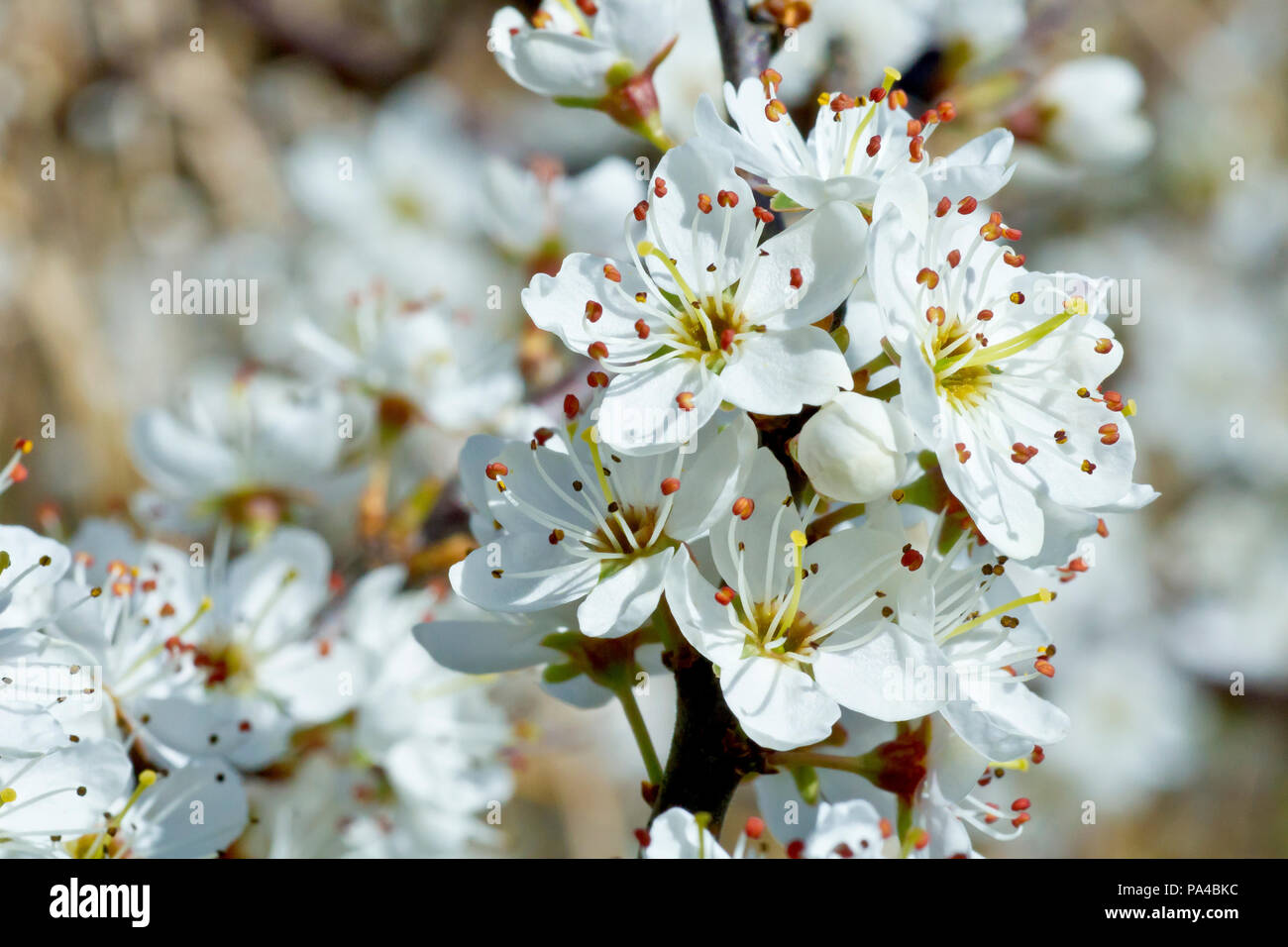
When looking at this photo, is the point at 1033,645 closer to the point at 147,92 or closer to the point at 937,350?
the point at 937,350

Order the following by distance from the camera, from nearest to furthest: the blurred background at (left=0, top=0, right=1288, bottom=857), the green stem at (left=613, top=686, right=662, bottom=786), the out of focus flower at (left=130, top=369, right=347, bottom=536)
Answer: the green stem at (left=613, top=686, right=662, bottom=786) → the out of focus flower at (left=130, top=369, right=347, bottom=536) → the blurred background at (left=0, top=0, right=1288, bottom=857)

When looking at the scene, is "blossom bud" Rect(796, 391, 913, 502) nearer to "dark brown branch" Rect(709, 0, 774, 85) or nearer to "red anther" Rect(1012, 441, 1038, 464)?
"red anther" Rect(1012, 441, 1038, 464)

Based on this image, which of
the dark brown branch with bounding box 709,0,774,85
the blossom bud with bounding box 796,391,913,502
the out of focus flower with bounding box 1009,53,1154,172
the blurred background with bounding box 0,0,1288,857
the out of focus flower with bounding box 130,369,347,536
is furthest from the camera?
the blurred background with bounding box 0,0,1288,857

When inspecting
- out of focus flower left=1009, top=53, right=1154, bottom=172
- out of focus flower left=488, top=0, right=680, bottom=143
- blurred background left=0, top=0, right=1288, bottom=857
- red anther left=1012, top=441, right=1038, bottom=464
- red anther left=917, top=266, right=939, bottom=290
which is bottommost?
blurred background left=0, top=0, right=1288, bottom=857

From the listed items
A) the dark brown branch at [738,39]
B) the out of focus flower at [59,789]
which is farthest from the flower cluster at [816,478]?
the out of focus flower at [59,789]

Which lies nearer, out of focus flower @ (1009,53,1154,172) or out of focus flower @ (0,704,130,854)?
out of focus flower @ (0,704,130,854)

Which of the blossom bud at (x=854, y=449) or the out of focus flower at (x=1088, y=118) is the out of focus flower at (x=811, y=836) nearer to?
the blossom bud at (x=854, y=449)

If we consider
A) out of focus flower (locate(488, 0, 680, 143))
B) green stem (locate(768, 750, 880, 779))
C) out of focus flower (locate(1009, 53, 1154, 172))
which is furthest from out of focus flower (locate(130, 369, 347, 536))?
out of focus flower (locate(1009, 53, 1154, 172))
